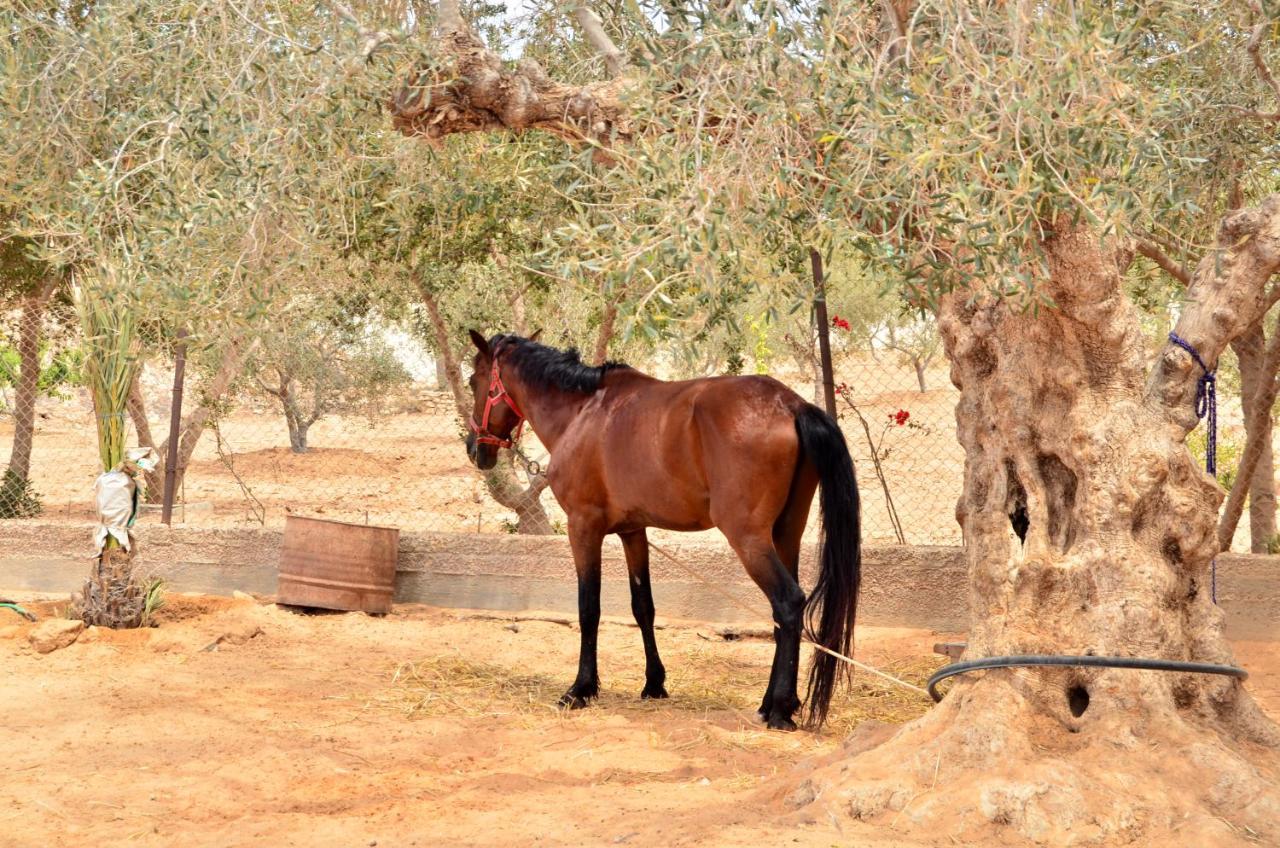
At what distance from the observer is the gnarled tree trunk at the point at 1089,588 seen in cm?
377

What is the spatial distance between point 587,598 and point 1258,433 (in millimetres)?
4393

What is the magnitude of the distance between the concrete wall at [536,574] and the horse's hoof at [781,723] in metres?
1.50

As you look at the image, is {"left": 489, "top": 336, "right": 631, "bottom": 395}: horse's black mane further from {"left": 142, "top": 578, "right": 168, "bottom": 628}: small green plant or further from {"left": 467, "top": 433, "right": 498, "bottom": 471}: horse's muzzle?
{"left": 142, "top": 578, "right": 168, "bottom": 628}: small green plant

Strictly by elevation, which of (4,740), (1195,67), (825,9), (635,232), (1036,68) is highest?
(1195,67)

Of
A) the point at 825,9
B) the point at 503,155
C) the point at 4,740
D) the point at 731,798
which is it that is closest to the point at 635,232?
the point at 825,9

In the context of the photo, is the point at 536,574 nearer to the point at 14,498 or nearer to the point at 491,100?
the point at 491,100

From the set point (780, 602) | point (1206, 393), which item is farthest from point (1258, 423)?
point (780, 602)

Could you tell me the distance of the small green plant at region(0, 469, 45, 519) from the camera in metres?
11.2

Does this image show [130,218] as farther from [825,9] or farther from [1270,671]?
[1270,671]

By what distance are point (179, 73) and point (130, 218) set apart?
0.66 metres

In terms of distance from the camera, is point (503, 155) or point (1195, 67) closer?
point (1195, 67)

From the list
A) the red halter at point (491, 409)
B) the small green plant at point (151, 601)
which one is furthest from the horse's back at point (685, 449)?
the small green plant at point (151, 601)

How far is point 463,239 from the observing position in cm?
848

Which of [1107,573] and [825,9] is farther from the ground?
[825,9]
